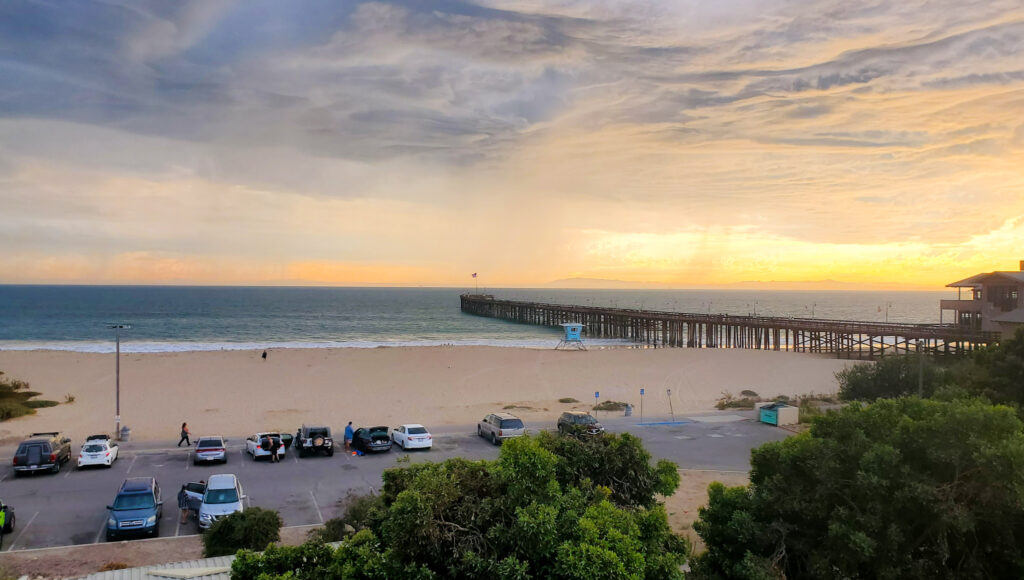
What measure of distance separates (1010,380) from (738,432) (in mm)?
10587

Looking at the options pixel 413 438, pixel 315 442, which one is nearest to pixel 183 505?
pixel 315 442

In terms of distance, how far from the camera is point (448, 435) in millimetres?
25516

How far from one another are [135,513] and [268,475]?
5.59m

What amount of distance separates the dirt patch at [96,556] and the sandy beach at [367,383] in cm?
1296

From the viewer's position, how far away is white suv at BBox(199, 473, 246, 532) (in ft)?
47.1

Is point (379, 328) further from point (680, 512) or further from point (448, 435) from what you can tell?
point (680, 512)

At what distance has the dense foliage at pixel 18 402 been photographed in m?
29.5

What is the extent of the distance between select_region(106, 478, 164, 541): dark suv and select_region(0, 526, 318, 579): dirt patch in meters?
0.40

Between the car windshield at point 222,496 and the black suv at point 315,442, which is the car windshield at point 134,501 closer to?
the car windshield at point 222,496

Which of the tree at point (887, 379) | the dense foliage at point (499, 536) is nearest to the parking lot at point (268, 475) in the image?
the tree at point (887, 379)

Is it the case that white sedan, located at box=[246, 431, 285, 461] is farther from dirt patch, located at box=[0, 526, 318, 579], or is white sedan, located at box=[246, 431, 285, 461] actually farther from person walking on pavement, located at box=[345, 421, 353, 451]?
dirt patch, located at box=[0, 526, 318, 579]

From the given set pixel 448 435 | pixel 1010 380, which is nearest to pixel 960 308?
pixel 1010 380

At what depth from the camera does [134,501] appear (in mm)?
14523

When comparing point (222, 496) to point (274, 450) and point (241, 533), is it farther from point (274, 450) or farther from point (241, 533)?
point (274, 450)
